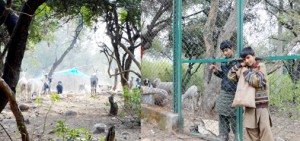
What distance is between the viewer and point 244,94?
Result: 1923mm

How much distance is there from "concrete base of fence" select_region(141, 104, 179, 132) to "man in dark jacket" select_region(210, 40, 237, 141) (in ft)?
1.96

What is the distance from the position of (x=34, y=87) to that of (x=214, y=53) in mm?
4688

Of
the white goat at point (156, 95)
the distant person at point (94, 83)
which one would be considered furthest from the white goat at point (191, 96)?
the distant person at point (94, 83)

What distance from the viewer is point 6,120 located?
494cm

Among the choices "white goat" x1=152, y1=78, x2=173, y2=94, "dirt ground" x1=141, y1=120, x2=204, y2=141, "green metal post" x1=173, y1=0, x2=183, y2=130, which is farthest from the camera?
"white goat" x1=152, y1=78, x2=173, y2=94

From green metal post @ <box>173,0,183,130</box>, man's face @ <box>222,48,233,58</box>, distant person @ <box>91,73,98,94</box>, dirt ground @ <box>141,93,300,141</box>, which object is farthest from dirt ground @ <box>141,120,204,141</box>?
distant person @ <box>91,73,98,94</box>

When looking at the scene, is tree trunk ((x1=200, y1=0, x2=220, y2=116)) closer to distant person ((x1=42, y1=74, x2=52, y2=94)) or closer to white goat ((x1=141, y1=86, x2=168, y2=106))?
white goat ((x1=141, y1=86, x2=168, y2=106))

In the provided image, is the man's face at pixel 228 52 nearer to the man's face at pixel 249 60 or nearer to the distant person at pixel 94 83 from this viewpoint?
the man's face at pixel 249 60

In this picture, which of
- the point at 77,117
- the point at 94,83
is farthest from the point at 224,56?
the point at 94,83

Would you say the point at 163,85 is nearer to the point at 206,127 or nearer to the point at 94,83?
the point at 206,127

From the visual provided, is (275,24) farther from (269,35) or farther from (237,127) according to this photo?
(237,127)

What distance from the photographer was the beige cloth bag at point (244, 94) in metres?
1.89

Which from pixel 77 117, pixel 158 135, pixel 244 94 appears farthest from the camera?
pixel 77 117

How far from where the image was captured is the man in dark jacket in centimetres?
231
